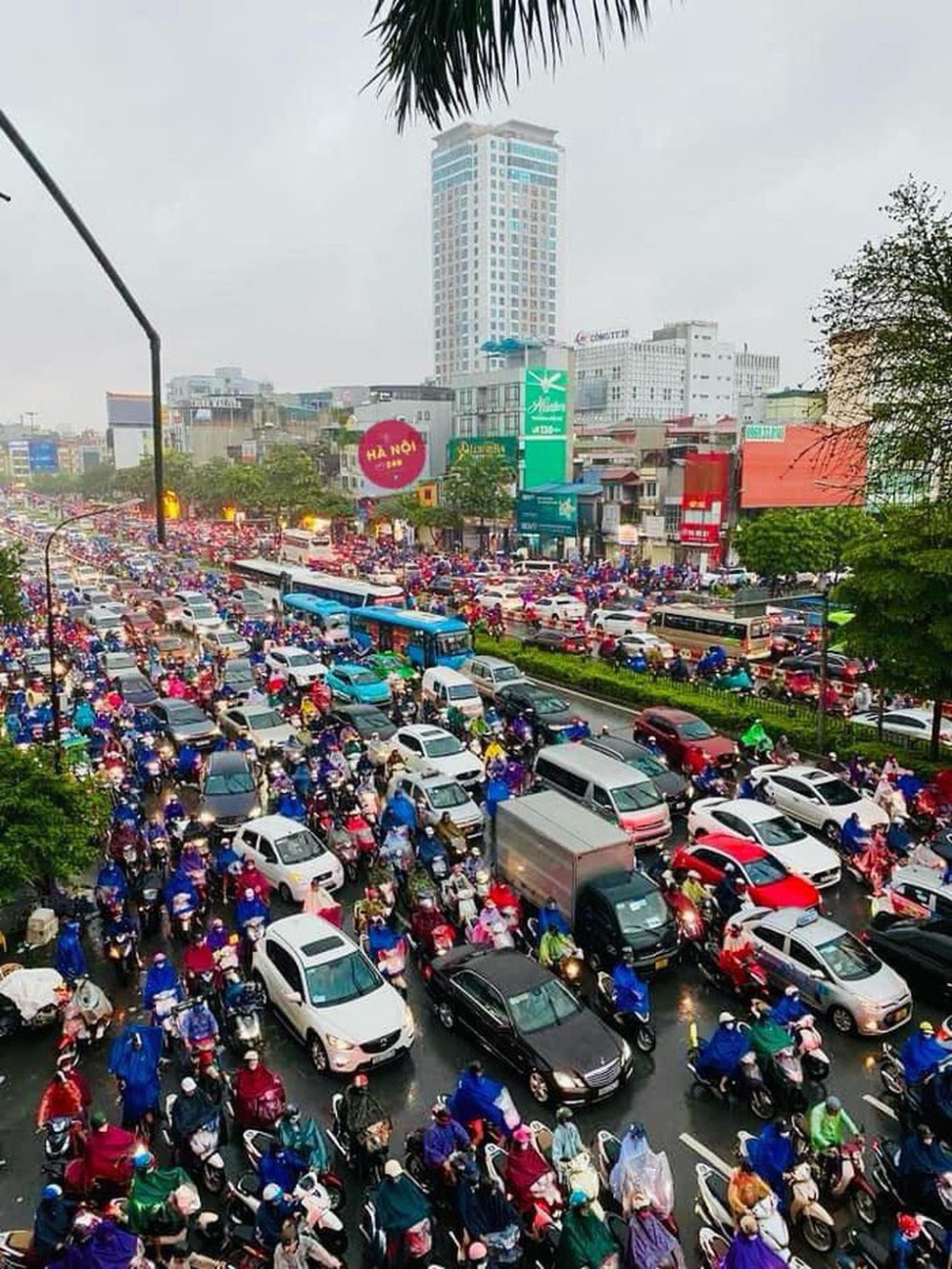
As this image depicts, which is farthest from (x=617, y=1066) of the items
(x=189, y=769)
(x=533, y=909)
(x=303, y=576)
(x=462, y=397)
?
(x=462, y=397)

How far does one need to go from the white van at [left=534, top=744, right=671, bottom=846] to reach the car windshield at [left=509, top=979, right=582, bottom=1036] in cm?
551

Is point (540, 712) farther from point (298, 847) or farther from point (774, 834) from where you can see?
point (298, 847)

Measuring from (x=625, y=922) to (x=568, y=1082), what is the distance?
2993mm

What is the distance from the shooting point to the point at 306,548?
202 ft

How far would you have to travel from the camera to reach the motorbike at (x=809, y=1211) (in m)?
7.98

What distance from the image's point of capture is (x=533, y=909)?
1430 centimetres

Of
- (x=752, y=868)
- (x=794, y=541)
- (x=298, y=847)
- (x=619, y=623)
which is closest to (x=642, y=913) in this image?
(x=752, y=868)

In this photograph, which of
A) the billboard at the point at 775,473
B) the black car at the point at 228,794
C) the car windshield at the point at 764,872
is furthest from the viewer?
the billboard at the point at 775,473

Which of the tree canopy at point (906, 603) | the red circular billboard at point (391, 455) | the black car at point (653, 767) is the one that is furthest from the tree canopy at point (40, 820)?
the red circular billboard at point (391, 455)

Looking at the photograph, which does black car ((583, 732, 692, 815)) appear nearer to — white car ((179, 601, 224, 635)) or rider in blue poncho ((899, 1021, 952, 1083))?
rider in blue poncho ((899, 1021, 952, 1083))

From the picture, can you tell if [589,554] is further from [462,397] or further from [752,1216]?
[752,1216]

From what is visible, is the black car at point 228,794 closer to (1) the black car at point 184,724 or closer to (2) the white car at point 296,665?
(1) the black car at point 184,724

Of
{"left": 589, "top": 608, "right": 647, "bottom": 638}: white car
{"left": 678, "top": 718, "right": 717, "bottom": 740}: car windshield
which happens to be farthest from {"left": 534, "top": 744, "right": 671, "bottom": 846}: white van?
{"left": 589, "top": 608, "right": 647, "bottom": 638}: white car

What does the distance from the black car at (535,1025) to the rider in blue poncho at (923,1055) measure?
9.61ft
